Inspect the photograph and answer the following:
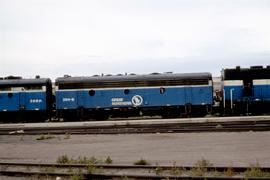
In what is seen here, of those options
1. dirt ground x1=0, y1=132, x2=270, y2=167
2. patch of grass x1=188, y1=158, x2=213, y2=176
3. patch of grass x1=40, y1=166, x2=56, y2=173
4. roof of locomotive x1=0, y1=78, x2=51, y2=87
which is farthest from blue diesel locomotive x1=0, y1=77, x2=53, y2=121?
patch of grass x1=188, y1=158, x2=213, y2=176

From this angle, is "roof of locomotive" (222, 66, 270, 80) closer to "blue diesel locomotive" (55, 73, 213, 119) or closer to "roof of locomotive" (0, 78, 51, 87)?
"blue diesel locomotive" (55, 73, 213, 119)

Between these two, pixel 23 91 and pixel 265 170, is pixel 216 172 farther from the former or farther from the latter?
pixel 23 91

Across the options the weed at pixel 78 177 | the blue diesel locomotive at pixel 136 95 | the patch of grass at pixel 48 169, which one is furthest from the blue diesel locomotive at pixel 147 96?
the weed at pixel 78 177

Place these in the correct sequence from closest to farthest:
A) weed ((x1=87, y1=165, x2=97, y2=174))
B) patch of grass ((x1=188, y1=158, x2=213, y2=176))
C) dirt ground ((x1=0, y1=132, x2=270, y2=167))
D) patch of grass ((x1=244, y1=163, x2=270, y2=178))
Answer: patch of grass ((x1=244, y1=163, x2=270, y2=178)) < patch of grass ((x1=188, y1=158, x2=213, y2=176)) < weed ((x1=87, y1=165, x2=97, y2=174)) < dirt ground ((x1=0, y1=132, x2=270, y2=167))

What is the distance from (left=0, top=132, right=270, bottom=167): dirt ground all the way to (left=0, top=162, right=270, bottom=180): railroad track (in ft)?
4.80

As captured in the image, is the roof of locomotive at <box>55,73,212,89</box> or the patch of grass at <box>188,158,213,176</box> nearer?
the patch of grass at <box>188,158,213,176</box>

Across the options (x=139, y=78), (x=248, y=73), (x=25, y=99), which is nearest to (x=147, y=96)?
(x=139, y=78)

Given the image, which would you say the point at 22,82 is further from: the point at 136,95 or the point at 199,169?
the point at 199,169

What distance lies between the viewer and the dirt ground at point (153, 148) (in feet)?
46.9

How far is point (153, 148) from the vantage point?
677 inches

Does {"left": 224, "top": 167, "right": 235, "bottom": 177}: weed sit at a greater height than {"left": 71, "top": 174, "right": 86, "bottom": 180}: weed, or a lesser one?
greater

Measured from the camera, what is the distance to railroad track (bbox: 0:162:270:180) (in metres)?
10.8

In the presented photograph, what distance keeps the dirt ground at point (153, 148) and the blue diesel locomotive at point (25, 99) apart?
1155 cm

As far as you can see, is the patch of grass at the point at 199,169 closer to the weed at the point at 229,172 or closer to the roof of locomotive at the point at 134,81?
the weed at the point at 229,172
